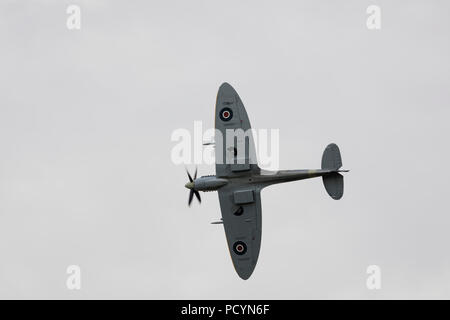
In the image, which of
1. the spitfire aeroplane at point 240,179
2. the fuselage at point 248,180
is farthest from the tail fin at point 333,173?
the fuselage at point 248,180

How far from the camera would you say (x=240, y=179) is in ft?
198

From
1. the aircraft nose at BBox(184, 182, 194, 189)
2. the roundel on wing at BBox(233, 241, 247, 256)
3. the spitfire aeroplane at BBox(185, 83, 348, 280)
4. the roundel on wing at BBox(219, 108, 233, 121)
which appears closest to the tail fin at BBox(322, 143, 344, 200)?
the spitfire aeroplane at BBox(185, 83, 348, 280)

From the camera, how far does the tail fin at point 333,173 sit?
194 feet

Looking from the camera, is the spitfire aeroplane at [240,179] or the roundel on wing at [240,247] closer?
the spitfire aeroplane at [240,179]

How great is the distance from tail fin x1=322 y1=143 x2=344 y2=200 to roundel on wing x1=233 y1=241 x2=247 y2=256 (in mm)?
6127

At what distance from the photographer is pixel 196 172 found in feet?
200

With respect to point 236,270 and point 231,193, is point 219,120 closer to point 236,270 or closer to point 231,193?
point 231,193

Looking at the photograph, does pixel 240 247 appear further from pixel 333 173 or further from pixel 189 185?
pixel 333 173

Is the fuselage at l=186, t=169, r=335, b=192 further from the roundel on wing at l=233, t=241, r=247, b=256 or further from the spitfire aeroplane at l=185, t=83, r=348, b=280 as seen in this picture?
the roundel on wing at l=233, t=241, r=247, b=256

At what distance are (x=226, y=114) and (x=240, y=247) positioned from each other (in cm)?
777

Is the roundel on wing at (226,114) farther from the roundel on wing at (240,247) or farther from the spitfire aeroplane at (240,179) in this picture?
the roundel on wing at (240,247)

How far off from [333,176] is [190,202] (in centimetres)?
824

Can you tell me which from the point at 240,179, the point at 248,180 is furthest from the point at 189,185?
the point at 248,180
